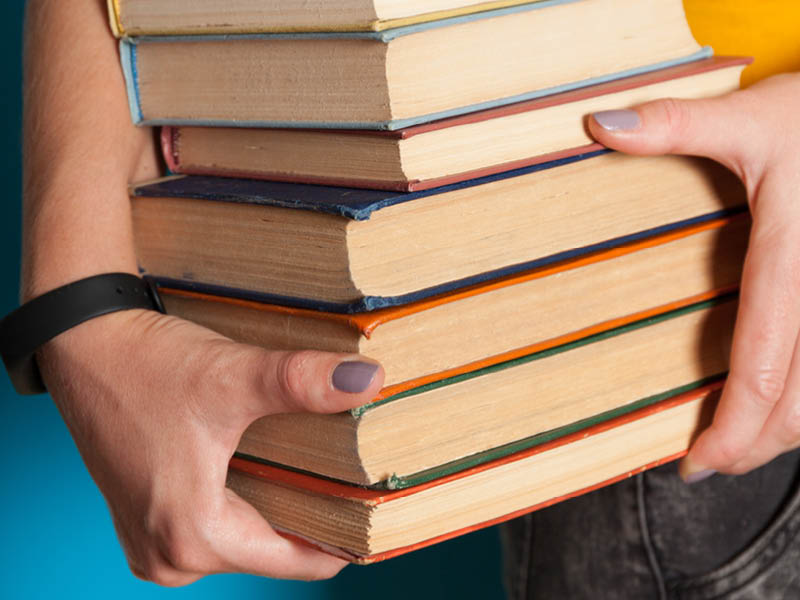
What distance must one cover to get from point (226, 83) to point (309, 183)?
4.4 inches

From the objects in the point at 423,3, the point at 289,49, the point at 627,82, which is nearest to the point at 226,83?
the point at 289,49

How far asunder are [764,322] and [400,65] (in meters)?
0.36

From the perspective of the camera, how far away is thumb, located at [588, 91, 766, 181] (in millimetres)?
764

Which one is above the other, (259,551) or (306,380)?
(306,380)

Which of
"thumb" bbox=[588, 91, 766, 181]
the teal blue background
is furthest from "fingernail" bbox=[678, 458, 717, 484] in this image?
the teal blue background

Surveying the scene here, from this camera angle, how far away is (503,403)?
0.76 m

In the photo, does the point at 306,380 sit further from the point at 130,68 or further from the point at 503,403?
the point at 130,68

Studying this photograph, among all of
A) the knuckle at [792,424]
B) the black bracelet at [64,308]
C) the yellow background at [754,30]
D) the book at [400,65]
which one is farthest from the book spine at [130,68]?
the knuckle at [792,424]

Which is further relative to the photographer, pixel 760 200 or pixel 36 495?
pixel 36 495

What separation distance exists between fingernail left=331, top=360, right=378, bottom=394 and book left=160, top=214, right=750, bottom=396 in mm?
17

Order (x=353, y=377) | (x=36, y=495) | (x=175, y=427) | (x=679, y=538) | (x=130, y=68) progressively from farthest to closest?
(x=36, y=495) → (x=679, y=538) → (x=130, y=68) → (x=175, y=427) → (x=353, y=377)

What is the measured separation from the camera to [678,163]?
0.83 m

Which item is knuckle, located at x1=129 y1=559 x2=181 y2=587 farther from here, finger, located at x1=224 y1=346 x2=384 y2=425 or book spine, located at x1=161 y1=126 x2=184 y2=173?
book spine, located at x1=161 y1=126 x2=184 y2=173

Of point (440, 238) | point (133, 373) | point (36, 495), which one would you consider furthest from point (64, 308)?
point (36, 495)
